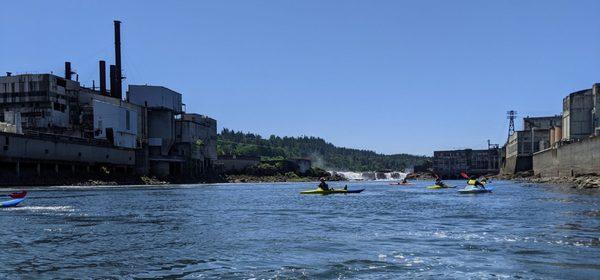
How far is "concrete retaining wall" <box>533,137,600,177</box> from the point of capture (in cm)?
6888

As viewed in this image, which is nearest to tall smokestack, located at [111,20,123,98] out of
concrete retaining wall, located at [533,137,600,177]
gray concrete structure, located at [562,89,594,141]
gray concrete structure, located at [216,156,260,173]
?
gray concrete structure, located at [216,156,260,173]

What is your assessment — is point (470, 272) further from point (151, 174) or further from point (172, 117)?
point (172, 117)

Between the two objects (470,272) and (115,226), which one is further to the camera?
(115,226)

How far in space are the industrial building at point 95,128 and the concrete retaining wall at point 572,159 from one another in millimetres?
73063

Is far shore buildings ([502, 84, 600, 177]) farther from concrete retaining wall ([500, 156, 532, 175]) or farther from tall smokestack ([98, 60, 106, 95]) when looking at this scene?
tall smokestack ([98, 60, 106, 95])

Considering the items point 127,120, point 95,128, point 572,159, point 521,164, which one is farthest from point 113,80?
point 521,164

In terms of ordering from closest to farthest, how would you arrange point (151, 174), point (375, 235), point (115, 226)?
point (375, 235) < point (115, 226) < point (151, 174)

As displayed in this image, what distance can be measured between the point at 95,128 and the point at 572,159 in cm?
7638

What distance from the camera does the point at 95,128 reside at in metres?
94.3

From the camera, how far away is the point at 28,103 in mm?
91500

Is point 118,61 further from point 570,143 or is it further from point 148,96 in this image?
point 570,143

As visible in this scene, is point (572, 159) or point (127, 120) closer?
point (572, 159)

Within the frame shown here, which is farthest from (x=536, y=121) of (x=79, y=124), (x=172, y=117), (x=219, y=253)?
(x=219, y=253)

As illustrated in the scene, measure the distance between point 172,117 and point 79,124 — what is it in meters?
25.3
